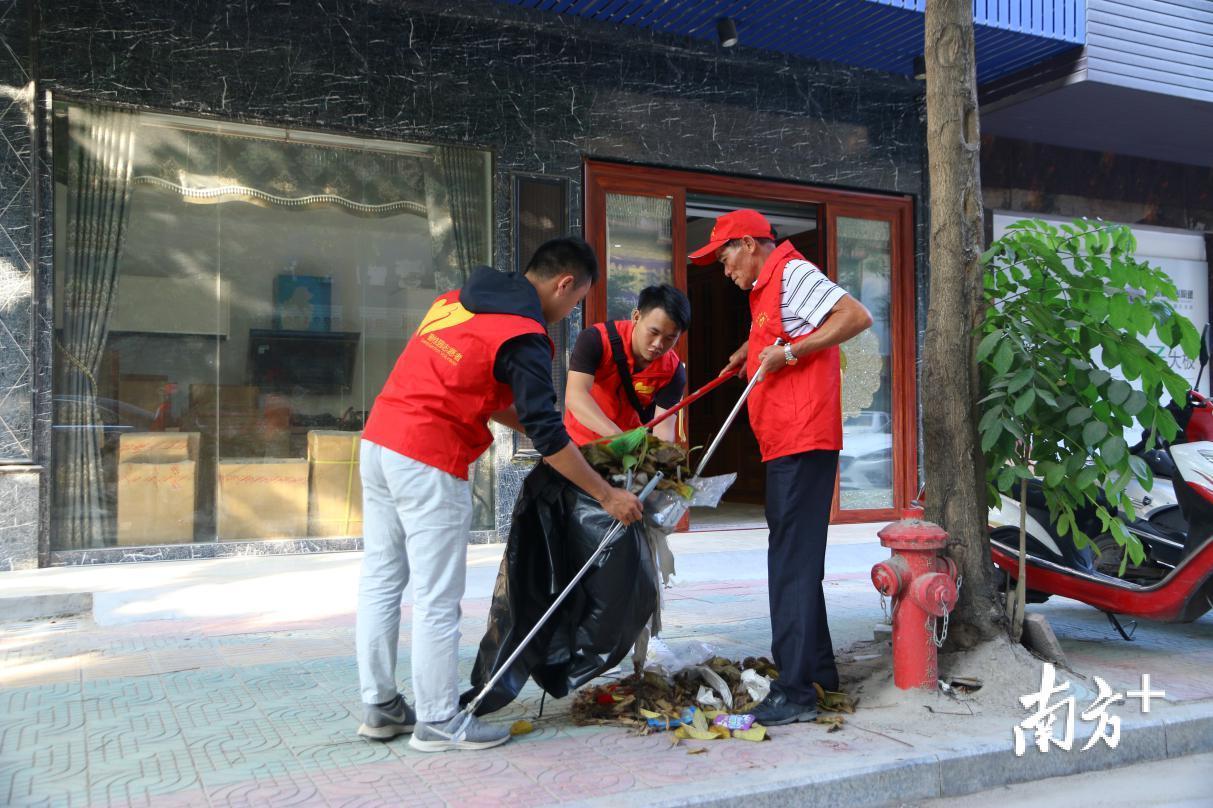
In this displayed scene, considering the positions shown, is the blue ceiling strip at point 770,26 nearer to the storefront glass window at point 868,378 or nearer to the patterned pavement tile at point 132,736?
the storefront glass window at point 868,378

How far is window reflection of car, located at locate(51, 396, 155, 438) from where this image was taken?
770 centimetres

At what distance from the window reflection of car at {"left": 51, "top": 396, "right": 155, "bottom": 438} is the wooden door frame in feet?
12.5

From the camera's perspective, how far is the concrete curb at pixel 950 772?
325cm

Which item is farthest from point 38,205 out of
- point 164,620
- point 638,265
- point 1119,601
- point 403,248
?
point 1119,601

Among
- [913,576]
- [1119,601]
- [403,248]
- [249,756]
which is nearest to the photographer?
[249,756]

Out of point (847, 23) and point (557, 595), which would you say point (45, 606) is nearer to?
point (557, 595)

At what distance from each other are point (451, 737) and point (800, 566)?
1.47 meters

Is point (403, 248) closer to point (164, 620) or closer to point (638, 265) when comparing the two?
→ point (638, 265)

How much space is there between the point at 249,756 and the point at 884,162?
9.09m

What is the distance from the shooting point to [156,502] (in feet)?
26.3

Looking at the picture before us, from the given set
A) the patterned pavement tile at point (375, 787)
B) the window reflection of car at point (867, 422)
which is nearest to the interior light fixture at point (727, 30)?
the window reflection of car at point (867, 422)

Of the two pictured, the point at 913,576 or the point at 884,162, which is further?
the point at 884,162

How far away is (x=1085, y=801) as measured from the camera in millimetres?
3592

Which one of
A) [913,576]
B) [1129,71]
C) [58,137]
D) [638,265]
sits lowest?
[913,576]
